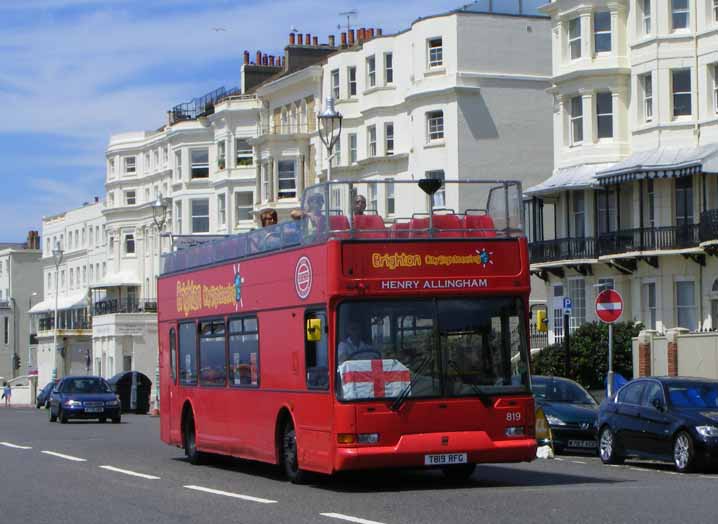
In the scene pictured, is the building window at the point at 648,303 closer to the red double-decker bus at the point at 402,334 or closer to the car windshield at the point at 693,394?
the car windshield at the point at 693,394

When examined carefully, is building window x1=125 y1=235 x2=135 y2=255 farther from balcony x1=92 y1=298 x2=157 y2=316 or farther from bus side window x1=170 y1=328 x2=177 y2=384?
bus side window x1=170 y1=328 x2=177 y2=384

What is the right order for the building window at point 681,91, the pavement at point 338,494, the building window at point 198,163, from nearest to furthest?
the pavement at point 338,494, the building window at point 681,91, the building window at point 198,163

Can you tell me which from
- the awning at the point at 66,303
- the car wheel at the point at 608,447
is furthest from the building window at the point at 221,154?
the car wheel at the point at 608,447

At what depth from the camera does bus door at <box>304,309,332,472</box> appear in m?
18.0

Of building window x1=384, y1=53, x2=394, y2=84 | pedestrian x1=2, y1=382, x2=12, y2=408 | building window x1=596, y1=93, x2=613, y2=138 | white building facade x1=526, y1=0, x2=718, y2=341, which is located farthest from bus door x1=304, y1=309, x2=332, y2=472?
pedestrian x1=2, y1=382, x2=12, y2=408

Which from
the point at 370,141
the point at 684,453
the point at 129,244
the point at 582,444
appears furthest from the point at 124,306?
the point at 684,453

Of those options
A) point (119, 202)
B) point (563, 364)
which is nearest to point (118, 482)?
point (563, 364)

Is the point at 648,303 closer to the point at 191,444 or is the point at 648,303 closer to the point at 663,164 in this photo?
the point at 663,164

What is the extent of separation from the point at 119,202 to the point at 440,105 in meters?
41.8

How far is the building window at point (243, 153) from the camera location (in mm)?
79938

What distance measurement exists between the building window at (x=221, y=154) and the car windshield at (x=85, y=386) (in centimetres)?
3409

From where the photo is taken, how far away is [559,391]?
29.4 metres

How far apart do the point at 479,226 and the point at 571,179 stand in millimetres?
32224

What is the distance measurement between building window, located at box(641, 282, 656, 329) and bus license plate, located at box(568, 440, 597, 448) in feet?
70.6
